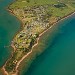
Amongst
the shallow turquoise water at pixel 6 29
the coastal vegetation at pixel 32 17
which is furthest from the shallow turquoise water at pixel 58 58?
the shallow turquoise water at pixel 6 29

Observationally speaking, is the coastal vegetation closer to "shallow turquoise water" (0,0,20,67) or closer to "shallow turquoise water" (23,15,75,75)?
"shallow turquoise water" (0,0,20,67)

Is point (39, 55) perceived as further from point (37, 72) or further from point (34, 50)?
point (37, 72)

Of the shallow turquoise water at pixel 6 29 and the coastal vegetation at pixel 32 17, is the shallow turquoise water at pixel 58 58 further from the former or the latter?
the shallow turquoise water at pixel 6 29

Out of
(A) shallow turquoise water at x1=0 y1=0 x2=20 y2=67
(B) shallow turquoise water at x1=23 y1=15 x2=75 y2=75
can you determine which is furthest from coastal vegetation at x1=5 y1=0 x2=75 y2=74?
(B) shallow turquoise water at x1=23 y1=15 x2=75 y2=75

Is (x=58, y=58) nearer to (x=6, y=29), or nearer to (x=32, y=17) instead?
(x=6, y=29)

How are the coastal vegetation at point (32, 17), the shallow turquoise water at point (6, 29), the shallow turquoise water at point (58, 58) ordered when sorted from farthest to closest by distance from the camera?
1. the coastal vegetation at point (32, 17)
2. the shallow turquoise water at point (6, 29)
3. the shallow turquoise water at point (58, 58)

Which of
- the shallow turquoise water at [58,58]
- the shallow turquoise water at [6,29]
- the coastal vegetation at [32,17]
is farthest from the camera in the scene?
the coastal vegetation at [32,17]

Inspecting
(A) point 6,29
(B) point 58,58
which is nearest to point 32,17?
(A) point 6,29
